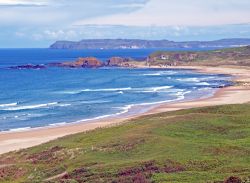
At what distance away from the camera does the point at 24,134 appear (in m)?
61.9

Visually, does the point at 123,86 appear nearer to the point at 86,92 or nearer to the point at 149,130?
the point at 86,92

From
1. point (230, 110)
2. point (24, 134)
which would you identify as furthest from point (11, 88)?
point (230, 110)

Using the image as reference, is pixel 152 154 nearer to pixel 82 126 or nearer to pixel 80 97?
pixel 82 126

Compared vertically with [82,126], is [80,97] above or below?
below

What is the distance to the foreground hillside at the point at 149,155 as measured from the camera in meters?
30.8

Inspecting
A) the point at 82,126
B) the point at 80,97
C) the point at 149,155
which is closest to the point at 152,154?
the point at 149,155

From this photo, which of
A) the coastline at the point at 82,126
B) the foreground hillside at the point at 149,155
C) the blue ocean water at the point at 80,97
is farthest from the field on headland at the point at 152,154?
the blue ocean water at the point at 80,97

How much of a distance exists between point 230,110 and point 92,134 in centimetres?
1325

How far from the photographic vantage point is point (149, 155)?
35656 mm

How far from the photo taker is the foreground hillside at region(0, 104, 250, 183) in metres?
30.8

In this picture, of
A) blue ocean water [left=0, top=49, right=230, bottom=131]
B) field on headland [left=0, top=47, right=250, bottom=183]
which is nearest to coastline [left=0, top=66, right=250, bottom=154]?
blue ocean water [left=0, top=49, right=230, bottom=131]

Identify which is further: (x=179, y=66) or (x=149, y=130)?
(x=179, y=66)

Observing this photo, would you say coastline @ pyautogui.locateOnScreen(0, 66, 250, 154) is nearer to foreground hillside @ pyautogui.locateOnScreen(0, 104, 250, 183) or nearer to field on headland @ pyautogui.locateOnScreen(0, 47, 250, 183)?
foreground hillside @ pyautogui.locateOnScreen(0, 104, 250, 183)

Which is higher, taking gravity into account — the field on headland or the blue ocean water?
the field on headland
